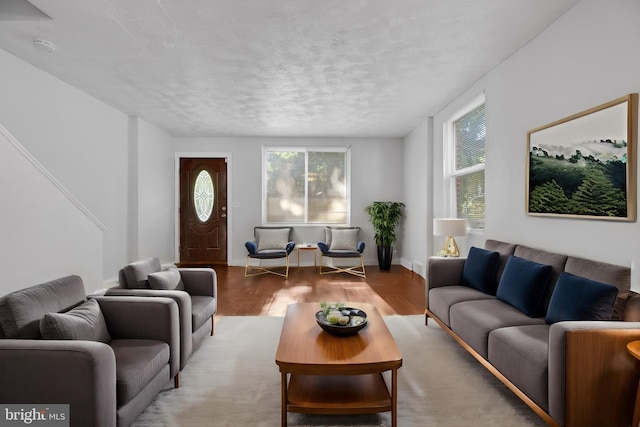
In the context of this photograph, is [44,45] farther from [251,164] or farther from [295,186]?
[295,186]

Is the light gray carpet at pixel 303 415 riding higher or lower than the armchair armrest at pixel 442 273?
lower

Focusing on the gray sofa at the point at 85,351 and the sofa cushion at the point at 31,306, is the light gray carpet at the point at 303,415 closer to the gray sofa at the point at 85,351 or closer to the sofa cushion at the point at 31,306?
the gray sofa at the point at 85,351

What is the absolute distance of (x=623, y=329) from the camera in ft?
5.67

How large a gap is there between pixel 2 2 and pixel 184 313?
283 centimetres

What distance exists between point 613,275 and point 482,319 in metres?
0.82

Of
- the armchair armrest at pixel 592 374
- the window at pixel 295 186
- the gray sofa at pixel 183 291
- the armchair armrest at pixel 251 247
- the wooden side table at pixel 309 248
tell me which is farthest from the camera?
the window at pixel 295 186

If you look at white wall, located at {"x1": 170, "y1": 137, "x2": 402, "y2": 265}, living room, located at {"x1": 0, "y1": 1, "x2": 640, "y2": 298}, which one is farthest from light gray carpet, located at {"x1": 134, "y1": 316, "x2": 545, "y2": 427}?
white wall, located at {"x1": 170, "y1": 137, "x2": 402, "y2": 265}

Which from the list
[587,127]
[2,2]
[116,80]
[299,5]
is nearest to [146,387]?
[299,5]

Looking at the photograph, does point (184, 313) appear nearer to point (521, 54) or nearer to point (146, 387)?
point (146, 387)

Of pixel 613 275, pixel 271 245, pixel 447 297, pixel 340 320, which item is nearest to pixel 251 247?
pixel 271 245

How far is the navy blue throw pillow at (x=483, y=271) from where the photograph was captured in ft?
10.5

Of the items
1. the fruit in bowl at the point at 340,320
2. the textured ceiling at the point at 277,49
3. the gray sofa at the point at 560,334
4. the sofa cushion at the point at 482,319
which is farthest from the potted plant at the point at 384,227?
the fruit in bowl at the point at 340,320

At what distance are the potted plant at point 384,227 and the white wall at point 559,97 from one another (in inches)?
103

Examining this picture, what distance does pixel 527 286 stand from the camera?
8.32 ft
